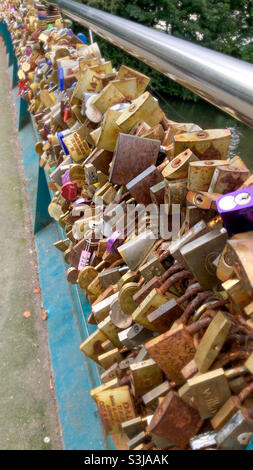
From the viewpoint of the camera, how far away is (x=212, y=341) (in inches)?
28.9

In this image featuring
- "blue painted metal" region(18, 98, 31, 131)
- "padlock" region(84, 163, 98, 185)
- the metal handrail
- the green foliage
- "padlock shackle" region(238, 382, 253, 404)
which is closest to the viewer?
the metal handrail

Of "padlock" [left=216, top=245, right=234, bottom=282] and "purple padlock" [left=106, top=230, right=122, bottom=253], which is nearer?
"padlock" [left=216, top=245, right=234, bottom=282]

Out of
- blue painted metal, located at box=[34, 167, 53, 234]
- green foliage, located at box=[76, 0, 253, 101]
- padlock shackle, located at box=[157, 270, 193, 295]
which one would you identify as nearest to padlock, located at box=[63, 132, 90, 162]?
padlock shackle, located at box=[157, 270, 193, 295]

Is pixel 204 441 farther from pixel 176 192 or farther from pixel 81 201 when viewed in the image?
pixel 81 201

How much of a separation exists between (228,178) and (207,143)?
0.19 m

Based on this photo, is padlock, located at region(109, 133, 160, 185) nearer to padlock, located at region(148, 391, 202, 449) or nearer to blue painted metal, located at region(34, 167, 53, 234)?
padlock, located at region(148, 391, 202, 449)

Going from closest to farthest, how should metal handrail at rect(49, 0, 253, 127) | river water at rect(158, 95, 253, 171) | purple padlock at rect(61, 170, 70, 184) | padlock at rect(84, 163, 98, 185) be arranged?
metal handrail at rect(49, 0, 253, 127)
padlock at rect(84, 163, 98, 185)
purple padlock at rect(61, 170, 70, 184)
river water at rect(158, 95, 253, 171)

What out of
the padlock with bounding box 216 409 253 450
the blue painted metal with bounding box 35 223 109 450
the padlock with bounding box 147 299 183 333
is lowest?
the blue painted metal with bounding box 35 223 109 450

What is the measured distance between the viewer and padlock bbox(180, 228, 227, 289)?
0.82 metres

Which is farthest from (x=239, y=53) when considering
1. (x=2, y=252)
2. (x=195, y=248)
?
(x=195, y=248)

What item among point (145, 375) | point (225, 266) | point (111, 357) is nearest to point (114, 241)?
point (111, 357)

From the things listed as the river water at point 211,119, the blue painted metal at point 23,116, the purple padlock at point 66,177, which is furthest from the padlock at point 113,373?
the river water at point 211,119

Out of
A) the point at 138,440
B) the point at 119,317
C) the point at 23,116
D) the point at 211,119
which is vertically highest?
the point at 119,317
